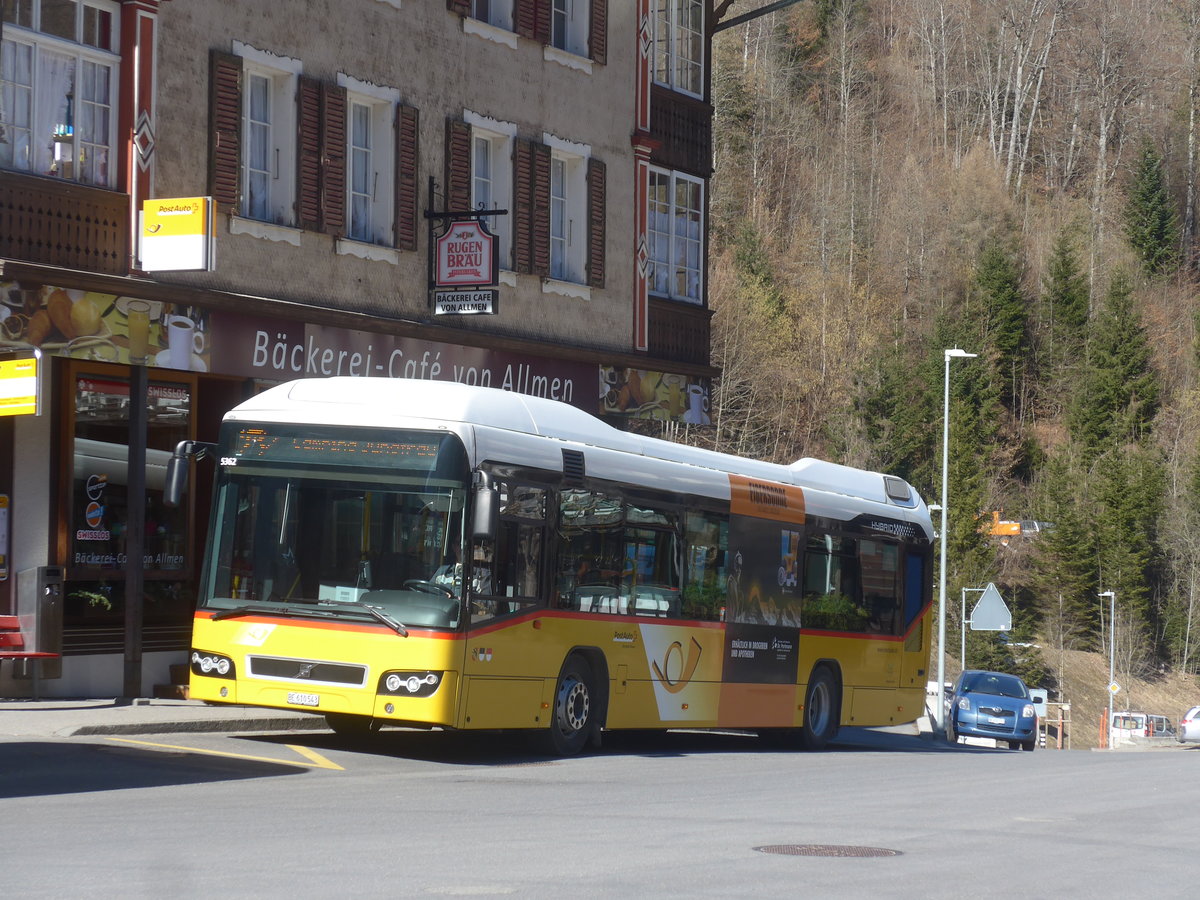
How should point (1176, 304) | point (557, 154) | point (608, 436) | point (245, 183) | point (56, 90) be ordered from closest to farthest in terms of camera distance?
point (608, 436) < point (56, 90) < point (245, 183) < point (557, 154) < point (1176, 304)

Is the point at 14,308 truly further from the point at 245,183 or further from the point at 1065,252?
the point at 1065,252

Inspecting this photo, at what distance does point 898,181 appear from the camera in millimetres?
90875

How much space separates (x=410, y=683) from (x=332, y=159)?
954 cm

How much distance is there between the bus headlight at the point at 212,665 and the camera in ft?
48.3

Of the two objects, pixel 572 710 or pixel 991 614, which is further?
pixel 991 614

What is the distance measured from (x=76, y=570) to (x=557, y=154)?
997cm

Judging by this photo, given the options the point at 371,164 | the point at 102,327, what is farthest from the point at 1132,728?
the point at 102,327

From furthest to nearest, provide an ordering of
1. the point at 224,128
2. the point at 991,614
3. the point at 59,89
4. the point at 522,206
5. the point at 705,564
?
the point at 991,614, the point at 522,206, the point at 224,128, the point at 59,89, the point at 705,564

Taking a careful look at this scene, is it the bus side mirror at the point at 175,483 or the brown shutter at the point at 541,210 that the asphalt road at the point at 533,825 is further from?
the brown shutter at the point at 541,210

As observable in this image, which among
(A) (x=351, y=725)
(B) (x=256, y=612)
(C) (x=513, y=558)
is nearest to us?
(B) (x=256, y=612)

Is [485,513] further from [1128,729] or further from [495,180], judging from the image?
[1128,729]

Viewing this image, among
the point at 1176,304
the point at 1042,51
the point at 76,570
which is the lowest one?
the point at 76,570

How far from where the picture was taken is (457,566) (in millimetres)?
14219

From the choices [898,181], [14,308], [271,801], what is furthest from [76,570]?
[898,181]
